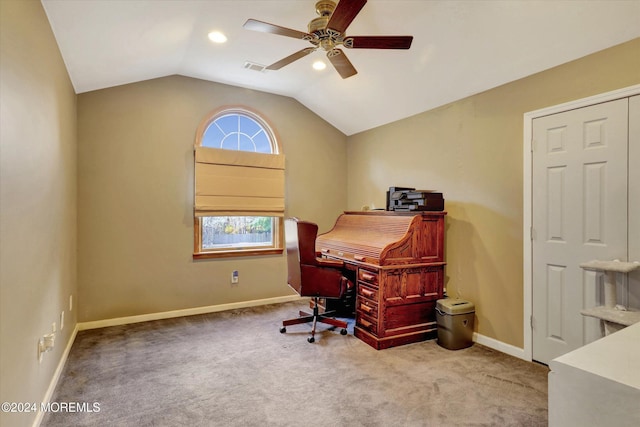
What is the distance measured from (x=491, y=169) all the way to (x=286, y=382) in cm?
256

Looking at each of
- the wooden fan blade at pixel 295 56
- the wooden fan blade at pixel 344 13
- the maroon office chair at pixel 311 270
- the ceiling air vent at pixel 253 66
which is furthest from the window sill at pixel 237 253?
the wooden fan blade at pixel 344 13

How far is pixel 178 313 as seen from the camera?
156 inches

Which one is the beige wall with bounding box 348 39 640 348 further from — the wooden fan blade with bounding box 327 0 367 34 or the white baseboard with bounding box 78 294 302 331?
the white baseboard with bounding box 78 294 302 331

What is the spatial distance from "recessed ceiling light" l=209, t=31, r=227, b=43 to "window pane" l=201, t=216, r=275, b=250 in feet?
6.74

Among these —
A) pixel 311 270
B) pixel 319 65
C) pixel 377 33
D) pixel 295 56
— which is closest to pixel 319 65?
pixel 319 65

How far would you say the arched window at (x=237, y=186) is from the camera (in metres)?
4.10

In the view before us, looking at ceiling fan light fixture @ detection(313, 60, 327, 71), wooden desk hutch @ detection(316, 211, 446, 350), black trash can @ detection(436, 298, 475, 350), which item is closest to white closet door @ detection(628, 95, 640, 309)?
black trash can @ detection(436, 298, 475, 350)

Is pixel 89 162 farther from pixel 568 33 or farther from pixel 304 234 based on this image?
pixel 568 33

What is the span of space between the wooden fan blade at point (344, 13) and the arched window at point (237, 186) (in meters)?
2.41

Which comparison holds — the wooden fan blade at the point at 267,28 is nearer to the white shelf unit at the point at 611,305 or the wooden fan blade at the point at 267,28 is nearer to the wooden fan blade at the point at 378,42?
the wooden fan blade at the point at 378,42

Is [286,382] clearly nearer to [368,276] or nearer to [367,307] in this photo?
[367,307]

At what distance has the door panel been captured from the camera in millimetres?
2371

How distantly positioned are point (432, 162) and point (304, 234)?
169 centimetres

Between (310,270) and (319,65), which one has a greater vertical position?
(319,65)
